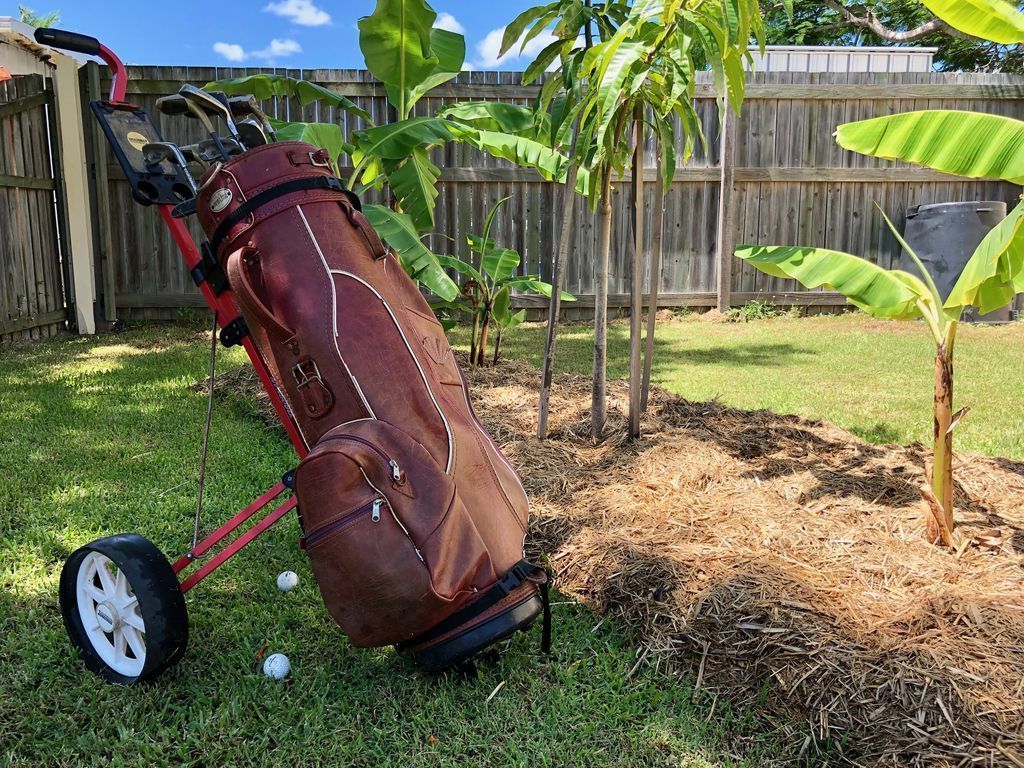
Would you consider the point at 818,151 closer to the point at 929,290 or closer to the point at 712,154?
the point at 712,154

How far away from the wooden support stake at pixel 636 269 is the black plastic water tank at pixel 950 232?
651 cm

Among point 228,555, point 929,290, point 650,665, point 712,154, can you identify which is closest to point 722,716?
point 650,665

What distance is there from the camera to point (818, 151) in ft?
31.6

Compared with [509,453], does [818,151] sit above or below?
above

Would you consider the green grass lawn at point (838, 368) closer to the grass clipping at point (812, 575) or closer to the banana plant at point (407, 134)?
the grass clipping at point (812, 575)

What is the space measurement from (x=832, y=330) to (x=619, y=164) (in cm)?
613

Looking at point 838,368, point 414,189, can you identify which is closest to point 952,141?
point 414,189

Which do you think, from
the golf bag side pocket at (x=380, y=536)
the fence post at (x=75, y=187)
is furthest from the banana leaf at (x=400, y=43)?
the fence post at (x=75, y=187)

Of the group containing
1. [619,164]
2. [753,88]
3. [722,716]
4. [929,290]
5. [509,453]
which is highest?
[753,88]

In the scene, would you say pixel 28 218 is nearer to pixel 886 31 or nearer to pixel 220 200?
pixel 220 200

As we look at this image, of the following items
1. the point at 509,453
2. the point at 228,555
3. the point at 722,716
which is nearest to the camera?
the point at 722,716

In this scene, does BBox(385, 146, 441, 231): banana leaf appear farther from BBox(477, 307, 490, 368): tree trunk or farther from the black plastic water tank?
the black plastic water tank

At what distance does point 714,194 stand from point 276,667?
8.51m

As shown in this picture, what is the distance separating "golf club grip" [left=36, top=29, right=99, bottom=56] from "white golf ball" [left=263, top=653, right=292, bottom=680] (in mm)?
2146
